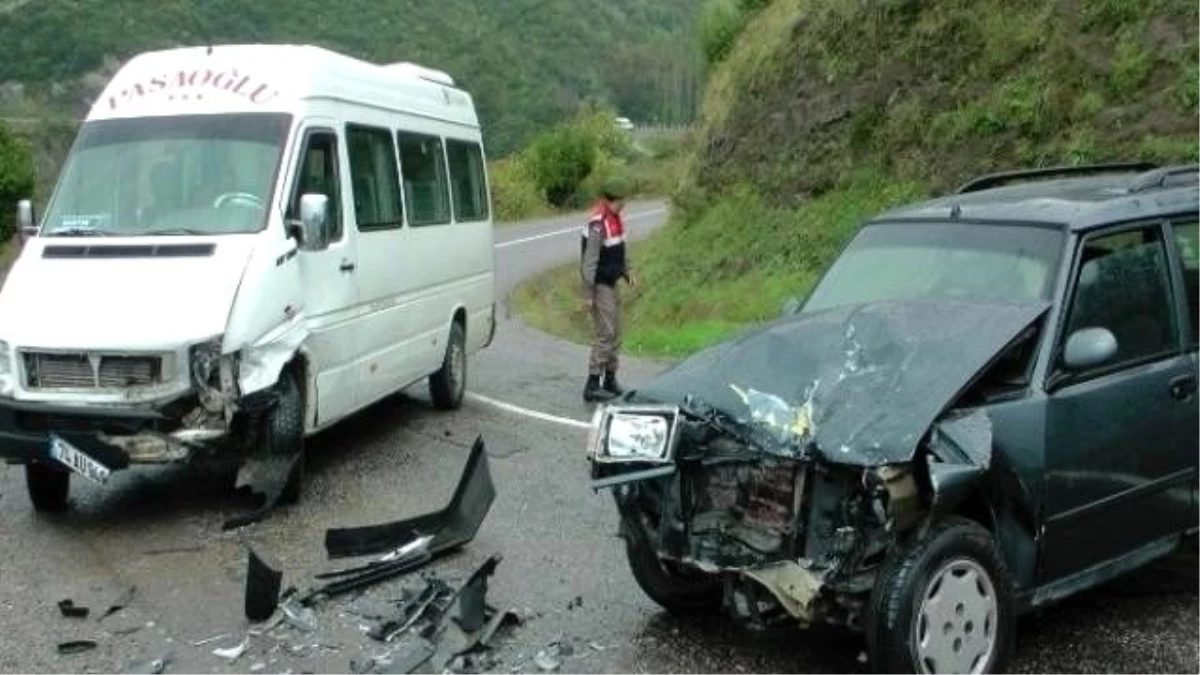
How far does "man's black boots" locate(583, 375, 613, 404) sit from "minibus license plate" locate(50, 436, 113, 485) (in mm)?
4772

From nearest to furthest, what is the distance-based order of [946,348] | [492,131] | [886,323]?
1. [946,348]
2. [886,323]
3. [492,131]

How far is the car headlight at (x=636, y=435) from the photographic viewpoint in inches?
187

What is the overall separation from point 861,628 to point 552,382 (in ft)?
26.1

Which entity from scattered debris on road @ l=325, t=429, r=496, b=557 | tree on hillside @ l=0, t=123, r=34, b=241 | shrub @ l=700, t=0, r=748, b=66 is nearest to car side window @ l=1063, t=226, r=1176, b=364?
scattered debris on road @ l=325, t=429, r=496, b=557

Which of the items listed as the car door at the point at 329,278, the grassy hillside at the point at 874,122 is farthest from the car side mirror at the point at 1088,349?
the grassy hillside at the point at 874,122

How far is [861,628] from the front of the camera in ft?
14.6

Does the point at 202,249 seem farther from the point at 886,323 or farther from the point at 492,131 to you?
the point at 492,131

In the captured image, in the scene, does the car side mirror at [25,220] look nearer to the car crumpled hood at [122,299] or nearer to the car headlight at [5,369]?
the car crumpled hood at [122,299]

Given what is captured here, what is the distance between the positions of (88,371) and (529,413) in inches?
165

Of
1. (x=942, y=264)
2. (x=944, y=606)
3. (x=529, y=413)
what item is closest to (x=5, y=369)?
(x=529, y=413)

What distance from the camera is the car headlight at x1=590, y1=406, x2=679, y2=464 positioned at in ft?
15.6

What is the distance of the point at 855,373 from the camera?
478cm

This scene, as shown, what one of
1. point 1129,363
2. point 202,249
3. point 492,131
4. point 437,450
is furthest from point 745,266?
point 492,131

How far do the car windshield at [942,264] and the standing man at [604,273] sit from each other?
188 inches
